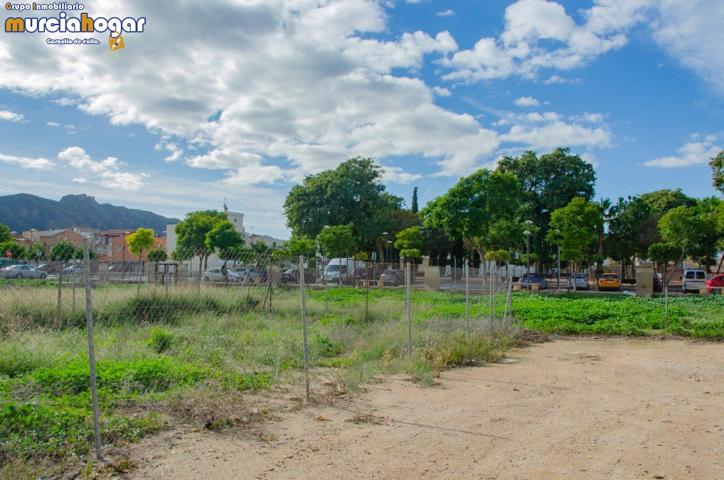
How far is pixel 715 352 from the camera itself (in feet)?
42.4

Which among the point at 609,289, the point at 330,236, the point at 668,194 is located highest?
the point at 668,194

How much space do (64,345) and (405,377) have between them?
18.0 feet

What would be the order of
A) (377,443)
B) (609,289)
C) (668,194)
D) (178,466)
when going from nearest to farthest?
(178,466), (377,443), (609,289), (668,194)

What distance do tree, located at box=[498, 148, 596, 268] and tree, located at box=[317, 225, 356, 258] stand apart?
53.4 feet

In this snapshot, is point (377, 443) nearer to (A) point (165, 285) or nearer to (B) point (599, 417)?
(B) point (599, 417)

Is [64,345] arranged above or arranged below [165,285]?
below

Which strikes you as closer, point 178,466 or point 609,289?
point 178,466

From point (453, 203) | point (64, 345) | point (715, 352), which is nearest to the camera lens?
point (64, 345)

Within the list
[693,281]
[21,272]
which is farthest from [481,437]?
[693,281]

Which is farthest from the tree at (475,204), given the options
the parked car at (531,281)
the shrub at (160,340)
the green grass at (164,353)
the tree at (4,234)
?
the tree at (4,234)

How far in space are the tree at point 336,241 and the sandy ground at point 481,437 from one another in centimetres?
3231

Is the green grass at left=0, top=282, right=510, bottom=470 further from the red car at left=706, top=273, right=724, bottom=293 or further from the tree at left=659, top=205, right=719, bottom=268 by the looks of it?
the tree at left=659, top=205, right=719, bottom=268

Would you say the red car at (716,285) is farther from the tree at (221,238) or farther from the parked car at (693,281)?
the tree at (221,238)

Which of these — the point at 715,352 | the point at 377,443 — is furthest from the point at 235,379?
the point at 715,352
